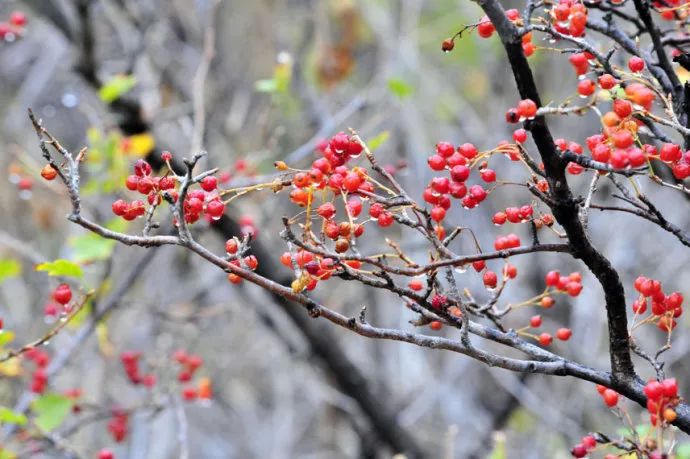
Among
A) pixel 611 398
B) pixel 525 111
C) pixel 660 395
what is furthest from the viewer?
pixel 611 398

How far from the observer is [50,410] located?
10.3 feet

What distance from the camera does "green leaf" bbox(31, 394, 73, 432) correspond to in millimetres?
3090

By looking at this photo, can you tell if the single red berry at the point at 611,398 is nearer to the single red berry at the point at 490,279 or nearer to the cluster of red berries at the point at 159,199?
the single red berry at the point at 490,279

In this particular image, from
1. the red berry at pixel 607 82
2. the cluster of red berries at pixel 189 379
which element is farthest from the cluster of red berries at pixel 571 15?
the cluster of red berries at pixel 189 379

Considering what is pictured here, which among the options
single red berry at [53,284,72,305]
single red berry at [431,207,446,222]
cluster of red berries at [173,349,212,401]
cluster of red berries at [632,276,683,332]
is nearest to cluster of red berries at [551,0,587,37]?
single red berry at [431,207,446,222]

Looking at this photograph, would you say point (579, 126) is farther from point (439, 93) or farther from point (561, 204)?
point (561, 204)

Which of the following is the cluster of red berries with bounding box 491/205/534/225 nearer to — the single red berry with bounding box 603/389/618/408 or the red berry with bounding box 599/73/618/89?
the red berry with bounding box 599/73/618/89

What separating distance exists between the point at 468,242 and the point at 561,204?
5306 millimetres

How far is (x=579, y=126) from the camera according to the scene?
269 inches

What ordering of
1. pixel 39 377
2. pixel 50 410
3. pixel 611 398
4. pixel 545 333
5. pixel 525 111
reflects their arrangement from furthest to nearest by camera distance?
1. pixel 39 377
2. pixel 50 410
3. pixel 545 333
4. pixel 611 398
5. pixel 525 111

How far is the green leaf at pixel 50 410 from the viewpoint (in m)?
3.09

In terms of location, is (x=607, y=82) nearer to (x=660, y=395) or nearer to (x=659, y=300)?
(x=659, y=300)

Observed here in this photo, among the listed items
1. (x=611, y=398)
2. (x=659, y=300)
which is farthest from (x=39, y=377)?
(x=659, y=300)

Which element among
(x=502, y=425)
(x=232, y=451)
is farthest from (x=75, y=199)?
(x=232, y=451)
